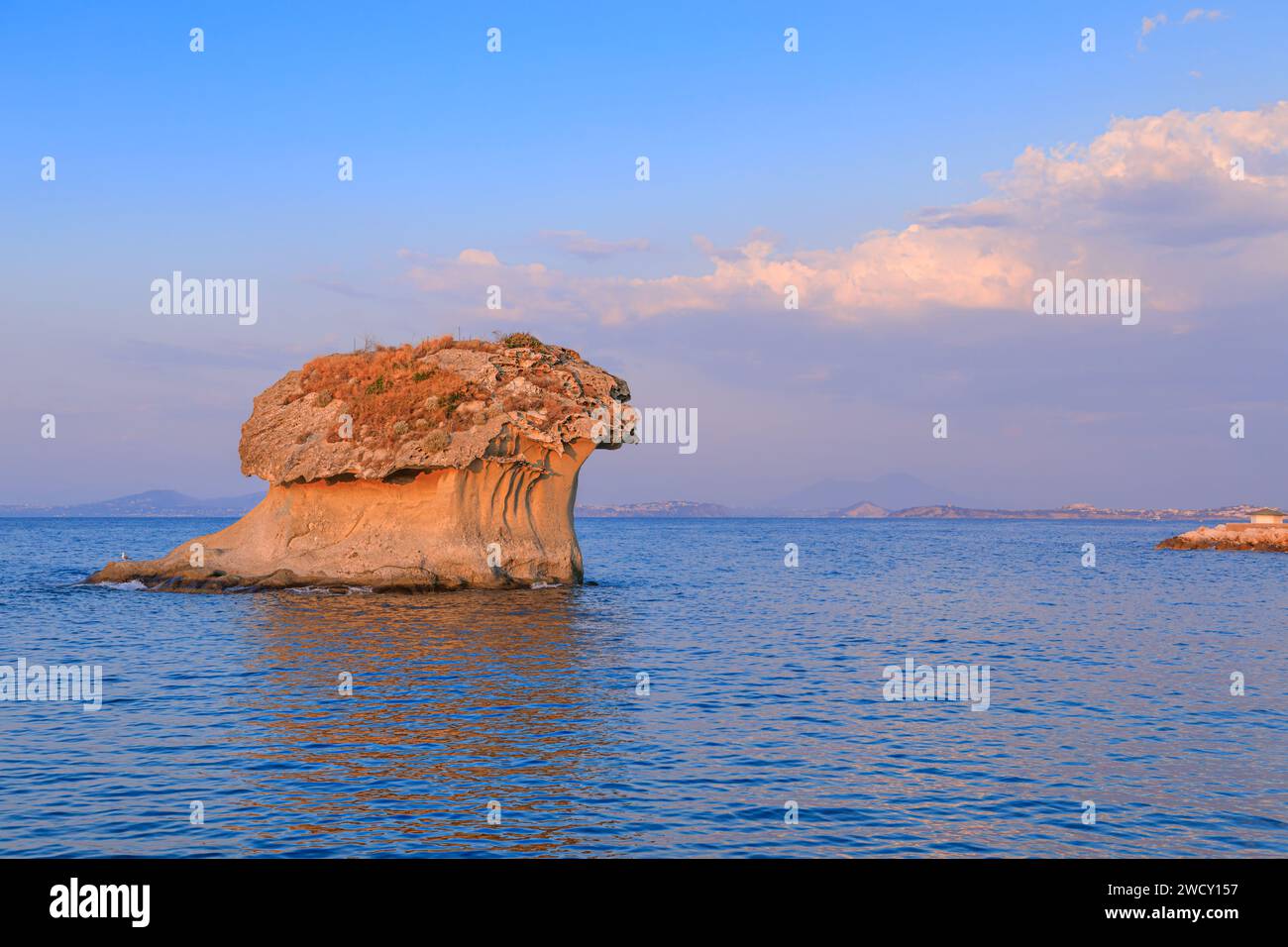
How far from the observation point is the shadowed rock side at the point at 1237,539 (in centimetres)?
9300

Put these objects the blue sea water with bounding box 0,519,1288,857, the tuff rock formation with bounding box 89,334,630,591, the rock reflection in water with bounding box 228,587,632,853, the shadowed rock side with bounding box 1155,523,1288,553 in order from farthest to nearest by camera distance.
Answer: the shadowed rock side with bounding box 1155,523,1288,553 → the tuff rock formation with bounding box 89,334,630,591 → the rock reflection in water with bounding box 228,587,632,853 → the blue sea water with bounding box 0,519,1288,857

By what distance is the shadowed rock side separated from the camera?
305 ft

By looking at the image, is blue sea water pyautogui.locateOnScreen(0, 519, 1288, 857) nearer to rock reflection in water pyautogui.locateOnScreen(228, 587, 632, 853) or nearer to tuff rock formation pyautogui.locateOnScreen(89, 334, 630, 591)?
rock reflection in water pyautogui.locateOnScreen(228, 587, 632, 853)

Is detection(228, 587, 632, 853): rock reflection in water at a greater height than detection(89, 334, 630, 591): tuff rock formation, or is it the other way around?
detection(89, 334, 630, 591): tuff rock formation

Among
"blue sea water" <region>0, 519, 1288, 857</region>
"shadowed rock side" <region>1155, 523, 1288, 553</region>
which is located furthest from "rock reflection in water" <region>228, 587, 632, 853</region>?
"shadowed rock side" <region>1155, 523, 1288, 553</region>

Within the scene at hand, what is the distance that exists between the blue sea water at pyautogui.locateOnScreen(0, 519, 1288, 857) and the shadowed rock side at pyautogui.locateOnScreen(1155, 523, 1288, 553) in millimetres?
70579

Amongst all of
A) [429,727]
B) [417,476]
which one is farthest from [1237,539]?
[429,727]

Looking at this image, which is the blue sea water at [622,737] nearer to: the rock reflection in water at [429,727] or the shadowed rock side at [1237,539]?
the rock reflection in water at [429,727]

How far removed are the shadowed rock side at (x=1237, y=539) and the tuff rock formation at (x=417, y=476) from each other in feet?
255

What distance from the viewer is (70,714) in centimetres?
1728

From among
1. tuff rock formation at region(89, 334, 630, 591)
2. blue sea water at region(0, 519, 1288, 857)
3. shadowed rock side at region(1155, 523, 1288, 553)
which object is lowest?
shadowed rock side at region(1155, 523, 1288, 553)
